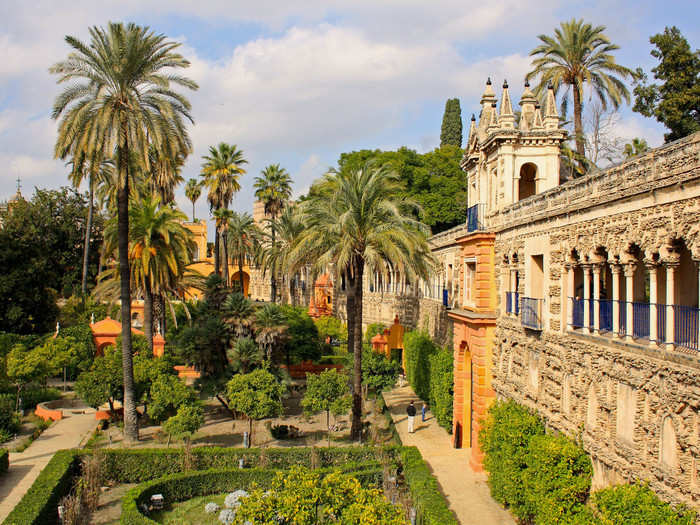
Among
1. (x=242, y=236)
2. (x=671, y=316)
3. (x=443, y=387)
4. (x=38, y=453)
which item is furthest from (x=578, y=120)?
(x=242, y=236)

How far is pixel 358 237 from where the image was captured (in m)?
23.2

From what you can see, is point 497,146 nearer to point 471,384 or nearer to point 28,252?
point 471,384

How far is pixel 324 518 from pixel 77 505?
7886 mm

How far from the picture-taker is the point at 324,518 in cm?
1279

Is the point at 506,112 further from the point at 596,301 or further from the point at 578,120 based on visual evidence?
the point at 578,120

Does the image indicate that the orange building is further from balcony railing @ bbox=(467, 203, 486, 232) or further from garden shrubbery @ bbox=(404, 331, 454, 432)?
garden shrubbery @ bbox=(404, 331, 454, 432)

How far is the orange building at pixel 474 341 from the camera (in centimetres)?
2130

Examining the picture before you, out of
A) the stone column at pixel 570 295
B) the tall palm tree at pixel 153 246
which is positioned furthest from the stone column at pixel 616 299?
the tall palm tree at pixel 153 246

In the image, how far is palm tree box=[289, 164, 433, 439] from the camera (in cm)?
2267

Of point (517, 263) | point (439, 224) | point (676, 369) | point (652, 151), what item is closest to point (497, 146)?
point (517, 263)

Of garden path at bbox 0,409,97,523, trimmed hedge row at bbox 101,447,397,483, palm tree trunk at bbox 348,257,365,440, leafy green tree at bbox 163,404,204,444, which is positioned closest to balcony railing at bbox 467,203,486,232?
palm tree trunk at bbox 348,257,365,440

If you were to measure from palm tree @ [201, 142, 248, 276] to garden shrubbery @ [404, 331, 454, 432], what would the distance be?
21.0m

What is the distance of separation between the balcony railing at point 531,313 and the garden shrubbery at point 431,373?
762 cm

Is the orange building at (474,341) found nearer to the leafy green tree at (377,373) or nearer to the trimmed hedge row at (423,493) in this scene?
the trimmed hedge row at (423,493)
